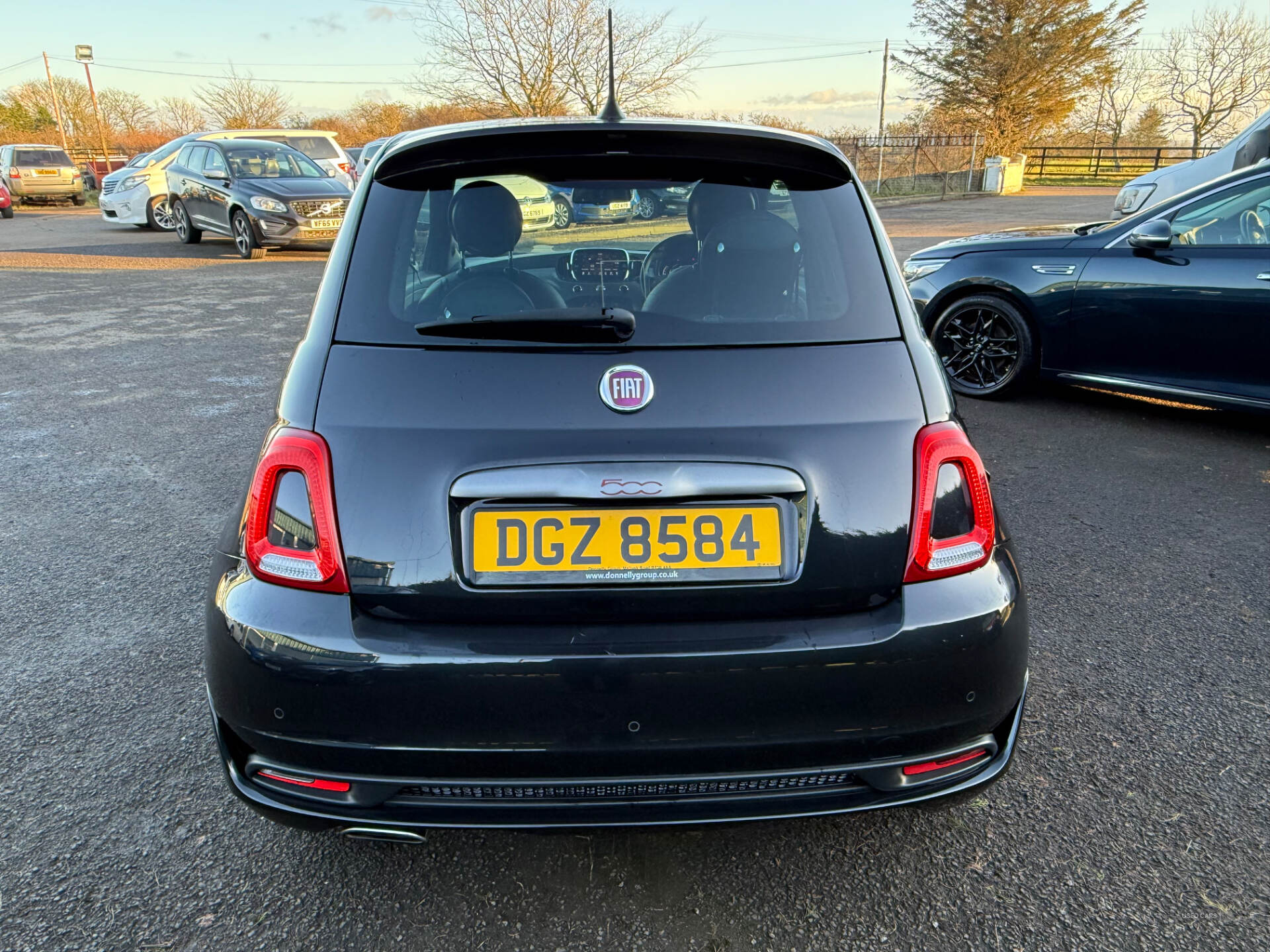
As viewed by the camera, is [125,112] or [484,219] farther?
[125,112]

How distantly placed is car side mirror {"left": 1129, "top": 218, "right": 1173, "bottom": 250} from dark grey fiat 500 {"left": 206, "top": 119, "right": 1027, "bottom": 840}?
4.06 metres

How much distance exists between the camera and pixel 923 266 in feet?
20.0

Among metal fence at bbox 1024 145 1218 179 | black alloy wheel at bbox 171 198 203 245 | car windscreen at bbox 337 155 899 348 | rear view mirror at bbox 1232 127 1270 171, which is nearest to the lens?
car windscreen at bbox 337 155 899 348

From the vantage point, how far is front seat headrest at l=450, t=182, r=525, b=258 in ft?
7.07

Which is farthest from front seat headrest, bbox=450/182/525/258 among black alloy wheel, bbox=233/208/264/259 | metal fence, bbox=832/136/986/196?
metal fence, bbox=832/136/986/196

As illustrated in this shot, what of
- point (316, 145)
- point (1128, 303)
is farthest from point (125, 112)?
point (1128, 303)

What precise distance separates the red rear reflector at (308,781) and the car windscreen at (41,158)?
33.1 m

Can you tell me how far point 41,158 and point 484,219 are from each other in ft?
109

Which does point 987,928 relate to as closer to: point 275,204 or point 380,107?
point 275,204

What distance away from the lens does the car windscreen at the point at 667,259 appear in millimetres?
1780

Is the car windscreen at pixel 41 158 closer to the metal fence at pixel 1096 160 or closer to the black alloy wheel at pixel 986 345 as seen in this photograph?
the black alloy wheel at pixel 986 345

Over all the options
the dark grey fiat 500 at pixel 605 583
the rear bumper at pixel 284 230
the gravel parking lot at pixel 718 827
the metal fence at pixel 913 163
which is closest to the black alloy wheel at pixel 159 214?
the rear bumper at pixel 284 230

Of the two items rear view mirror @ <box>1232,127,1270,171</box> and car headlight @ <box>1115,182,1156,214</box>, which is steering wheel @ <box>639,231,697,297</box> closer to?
rear view mirror @ <box>1232,127,1270,171</box>

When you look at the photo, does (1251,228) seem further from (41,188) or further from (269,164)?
(41,188)
